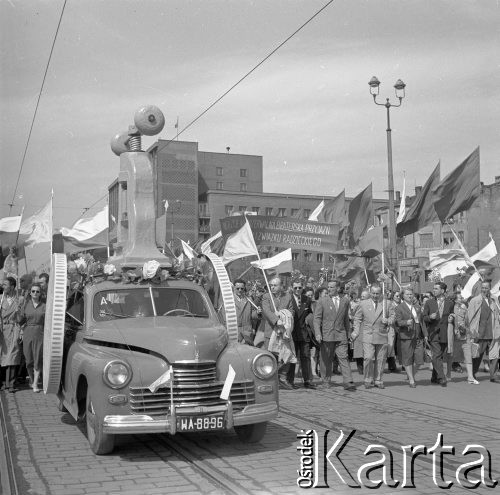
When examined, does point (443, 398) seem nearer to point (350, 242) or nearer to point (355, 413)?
point (355, 413)

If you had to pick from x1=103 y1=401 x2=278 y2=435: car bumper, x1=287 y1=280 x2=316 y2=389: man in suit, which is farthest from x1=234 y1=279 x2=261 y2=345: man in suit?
x1=103 y1=401 x2=278 y2=435: car bumper

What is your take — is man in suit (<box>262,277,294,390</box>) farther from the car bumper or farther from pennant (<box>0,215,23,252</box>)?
pennant (<box>0,215,23,252</box>)

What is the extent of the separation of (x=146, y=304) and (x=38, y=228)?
23.3 feet

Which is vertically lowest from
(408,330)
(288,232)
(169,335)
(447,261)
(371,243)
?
(408,330)

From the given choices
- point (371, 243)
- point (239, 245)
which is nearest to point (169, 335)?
point (239, 245)

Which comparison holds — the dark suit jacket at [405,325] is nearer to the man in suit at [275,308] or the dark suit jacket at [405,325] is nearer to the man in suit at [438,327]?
the man in suit at [438,327]

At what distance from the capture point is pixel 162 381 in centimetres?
709

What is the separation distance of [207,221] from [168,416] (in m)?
91.8

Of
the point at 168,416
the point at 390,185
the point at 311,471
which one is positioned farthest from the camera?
the point at 390,185

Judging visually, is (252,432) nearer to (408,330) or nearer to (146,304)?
(146,304)

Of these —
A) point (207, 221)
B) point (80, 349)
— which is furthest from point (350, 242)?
point (207, 221)

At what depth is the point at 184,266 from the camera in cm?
971

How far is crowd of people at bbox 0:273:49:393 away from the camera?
1227cm

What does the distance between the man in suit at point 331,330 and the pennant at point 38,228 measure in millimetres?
5645
